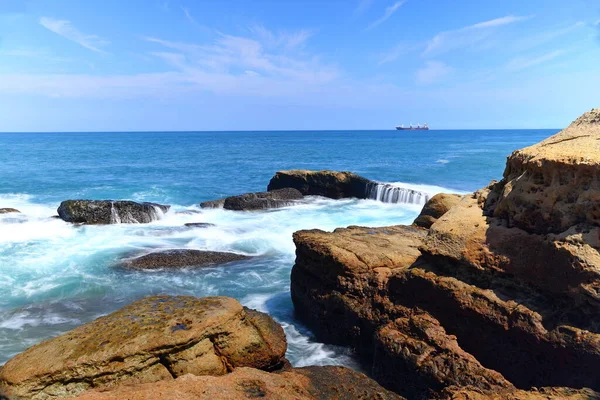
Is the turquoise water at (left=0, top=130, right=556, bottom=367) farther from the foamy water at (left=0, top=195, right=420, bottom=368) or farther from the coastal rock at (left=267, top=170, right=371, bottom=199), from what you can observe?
the coastal rock at (left=267, top=170, right=371, bottom=199)

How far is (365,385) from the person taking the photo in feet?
18.7

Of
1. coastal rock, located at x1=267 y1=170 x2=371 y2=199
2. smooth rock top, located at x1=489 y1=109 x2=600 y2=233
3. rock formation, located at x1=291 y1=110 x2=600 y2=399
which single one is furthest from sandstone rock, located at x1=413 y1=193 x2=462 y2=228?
coastal rock, located at x1=267 y1=170 x2=371 y2=199

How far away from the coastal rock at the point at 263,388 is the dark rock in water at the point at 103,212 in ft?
53.9

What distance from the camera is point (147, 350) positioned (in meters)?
5.52

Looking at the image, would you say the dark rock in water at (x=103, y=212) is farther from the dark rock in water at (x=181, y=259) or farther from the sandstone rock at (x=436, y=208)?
the sandstone rock at (x=436, y=208)

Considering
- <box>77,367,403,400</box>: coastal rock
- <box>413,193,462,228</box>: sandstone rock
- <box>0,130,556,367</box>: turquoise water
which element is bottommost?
<box>0,130,556,367</box>: turquoise water

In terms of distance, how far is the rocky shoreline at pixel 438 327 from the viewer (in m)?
5.25

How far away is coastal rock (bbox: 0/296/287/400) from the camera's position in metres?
5.16

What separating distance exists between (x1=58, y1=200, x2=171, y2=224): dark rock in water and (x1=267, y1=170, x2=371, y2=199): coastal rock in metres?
10.7

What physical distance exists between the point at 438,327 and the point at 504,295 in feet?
3.75

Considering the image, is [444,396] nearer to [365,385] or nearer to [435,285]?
[365,385]

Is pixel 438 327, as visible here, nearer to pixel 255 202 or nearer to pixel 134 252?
pixel 134 252

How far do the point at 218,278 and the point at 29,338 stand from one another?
16.6ft

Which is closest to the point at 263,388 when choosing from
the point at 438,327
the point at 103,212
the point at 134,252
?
the point at 438,327
